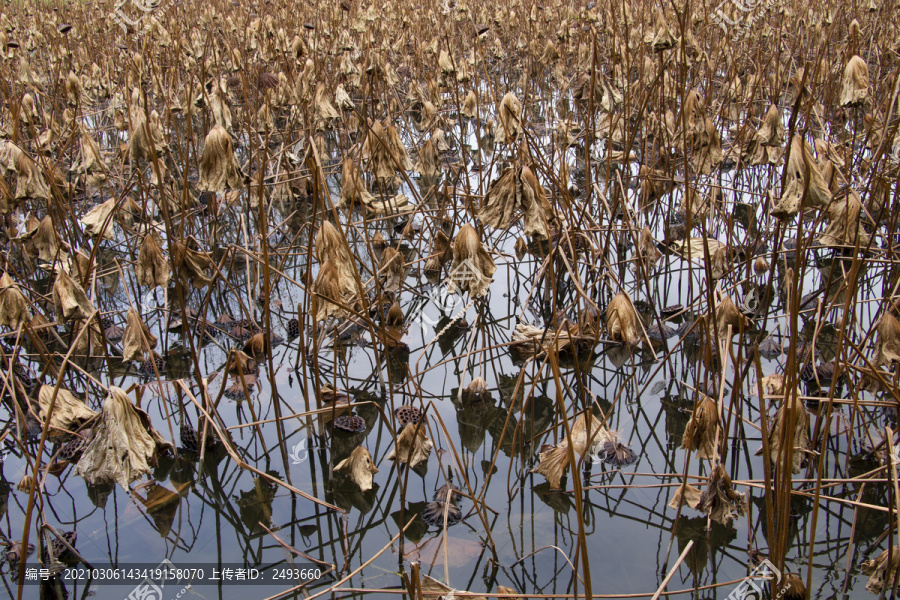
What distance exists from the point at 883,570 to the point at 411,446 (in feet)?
2.53

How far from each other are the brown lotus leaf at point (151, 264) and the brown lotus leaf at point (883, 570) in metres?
1.44

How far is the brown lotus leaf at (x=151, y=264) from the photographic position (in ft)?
4.84

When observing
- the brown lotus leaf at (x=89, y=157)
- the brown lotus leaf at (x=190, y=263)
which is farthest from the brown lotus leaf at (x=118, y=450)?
the brown lotus leaf at (x=89, y=157)

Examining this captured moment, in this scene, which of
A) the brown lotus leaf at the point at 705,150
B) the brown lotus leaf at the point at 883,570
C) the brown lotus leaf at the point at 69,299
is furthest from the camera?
the brown lotus leaf at the point at 705,150

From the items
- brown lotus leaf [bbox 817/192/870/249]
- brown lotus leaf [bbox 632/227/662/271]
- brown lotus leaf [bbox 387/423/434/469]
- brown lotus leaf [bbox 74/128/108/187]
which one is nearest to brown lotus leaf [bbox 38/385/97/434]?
brown lotus leaf [bbox 387/423/434/469]

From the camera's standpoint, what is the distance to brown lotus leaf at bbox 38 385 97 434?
131 centimetres

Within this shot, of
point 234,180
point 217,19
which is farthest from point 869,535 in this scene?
point 217,19

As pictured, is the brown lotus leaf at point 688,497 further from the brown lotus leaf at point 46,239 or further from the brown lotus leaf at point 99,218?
the brown lotus leaf at point 46,239

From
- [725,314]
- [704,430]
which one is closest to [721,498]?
[704,430]

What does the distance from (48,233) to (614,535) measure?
1.58 m

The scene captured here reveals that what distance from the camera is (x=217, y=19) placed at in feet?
18.0

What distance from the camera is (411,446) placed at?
50.0 inches

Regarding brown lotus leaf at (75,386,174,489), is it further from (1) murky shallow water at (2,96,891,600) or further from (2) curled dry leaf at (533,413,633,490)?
(2) curled dry leaf at (533,413,633,490)

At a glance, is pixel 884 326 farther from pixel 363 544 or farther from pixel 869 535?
pixel 363 544
